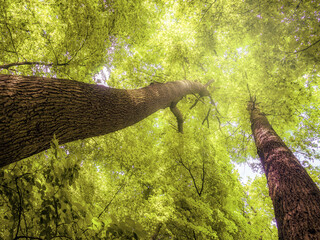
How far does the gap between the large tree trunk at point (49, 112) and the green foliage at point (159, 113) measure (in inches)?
12.3

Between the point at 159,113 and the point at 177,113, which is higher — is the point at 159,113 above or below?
above

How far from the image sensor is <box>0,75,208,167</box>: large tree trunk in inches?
52.0

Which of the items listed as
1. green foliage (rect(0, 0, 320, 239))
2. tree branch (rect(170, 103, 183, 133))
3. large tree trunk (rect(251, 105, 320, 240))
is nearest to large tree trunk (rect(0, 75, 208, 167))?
green foliage (rect(0, 0, 320, 239))

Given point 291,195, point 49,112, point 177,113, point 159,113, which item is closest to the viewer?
point 49,112

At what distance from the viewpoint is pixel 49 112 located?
1592mm

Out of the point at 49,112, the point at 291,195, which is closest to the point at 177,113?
the point at 291,195

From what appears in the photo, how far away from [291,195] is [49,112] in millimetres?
3803

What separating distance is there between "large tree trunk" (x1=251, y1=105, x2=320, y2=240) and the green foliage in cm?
101

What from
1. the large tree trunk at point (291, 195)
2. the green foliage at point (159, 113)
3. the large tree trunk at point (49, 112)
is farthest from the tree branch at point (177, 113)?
the large tree trunk at point (291, 195)

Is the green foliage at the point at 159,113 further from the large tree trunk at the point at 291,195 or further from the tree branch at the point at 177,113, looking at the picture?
the large tree trunk at the point at 291,195

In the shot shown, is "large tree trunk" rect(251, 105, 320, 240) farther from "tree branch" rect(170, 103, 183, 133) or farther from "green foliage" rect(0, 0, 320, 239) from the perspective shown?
"tree branch" rect(170, 103, 183, 133)

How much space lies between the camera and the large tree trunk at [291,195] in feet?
7.06

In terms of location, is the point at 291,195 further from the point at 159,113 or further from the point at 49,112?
the point at 159,113

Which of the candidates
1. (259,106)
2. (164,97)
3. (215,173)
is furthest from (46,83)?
(259,106)
